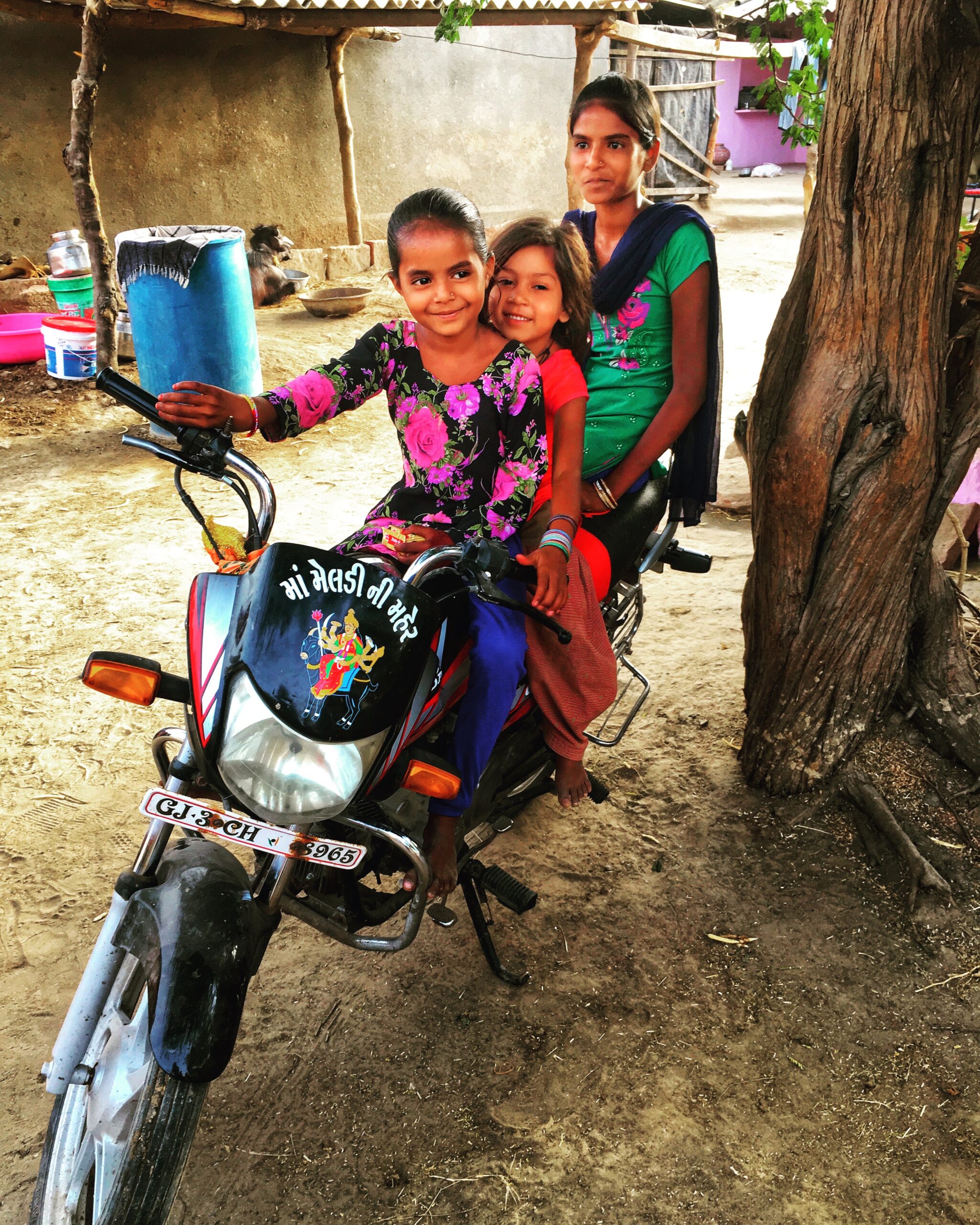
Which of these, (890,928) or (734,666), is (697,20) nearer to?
(734,666)

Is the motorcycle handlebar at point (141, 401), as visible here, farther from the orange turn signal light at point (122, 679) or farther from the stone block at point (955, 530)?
the stone block at point (955, 530)

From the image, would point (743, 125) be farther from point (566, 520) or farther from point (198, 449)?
point (198, 449)

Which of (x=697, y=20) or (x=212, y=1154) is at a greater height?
(x=697, y=20)

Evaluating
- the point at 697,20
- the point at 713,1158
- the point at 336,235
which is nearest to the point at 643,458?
the point at 713,1158

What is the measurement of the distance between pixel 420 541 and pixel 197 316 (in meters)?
4.59

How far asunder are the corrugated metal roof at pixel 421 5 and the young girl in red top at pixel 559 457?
234 inches

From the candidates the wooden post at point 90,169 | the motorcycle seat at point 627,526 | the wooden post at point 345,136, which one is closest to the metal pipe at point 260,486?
the motorcycle seat at point 627,526

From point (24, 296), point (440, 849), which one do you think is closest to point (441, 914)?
point (440, 849)

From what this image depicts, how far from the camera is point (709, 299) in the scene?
2502mm

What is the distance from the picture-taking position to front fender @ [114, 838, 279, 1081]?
143 cm

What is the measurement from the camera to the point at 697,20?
1681cm

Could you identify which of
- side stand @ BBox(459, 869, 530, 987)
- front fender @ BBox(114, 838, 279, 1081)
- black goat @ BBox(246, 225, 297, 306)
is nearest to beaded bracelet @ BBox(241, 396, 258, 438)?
front fender @ BBox(114, 838, 279, 1081)

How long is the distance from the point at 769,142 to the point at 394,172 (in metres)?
16.3

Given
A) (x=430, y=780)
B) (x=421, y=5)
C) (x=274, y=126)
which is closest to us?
(x=430, y=780)
